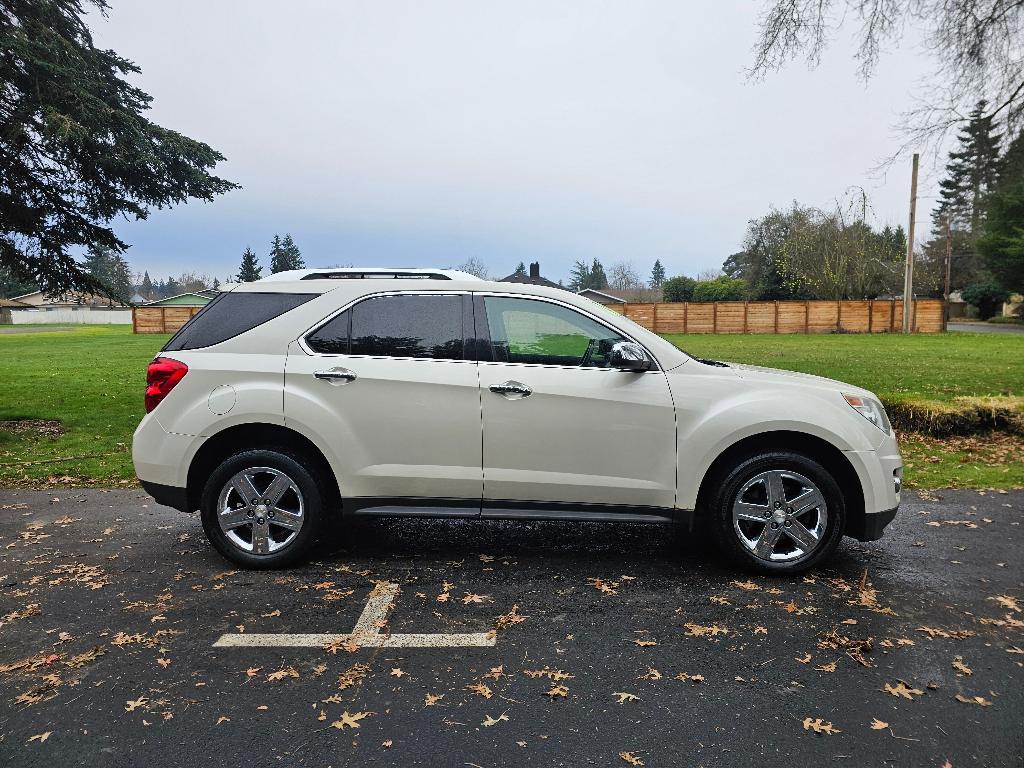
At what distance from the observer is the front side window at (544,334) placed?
14.5 feet

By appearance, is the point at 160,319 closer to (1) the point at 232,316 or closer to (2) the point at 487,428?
(1) the point at 232,316

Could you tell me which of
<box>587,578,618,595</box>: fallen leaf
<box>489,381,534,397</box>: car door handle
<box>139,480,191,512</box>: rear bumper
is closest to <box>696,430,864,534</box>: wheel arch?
<box>587,578,618,595</box>: fallen leaf

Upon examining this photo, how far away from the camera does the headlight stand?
437cm

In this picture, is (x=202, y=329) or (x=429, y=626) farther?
(x=202, y=329)

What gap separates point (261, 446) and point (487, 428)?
1493 millimetres

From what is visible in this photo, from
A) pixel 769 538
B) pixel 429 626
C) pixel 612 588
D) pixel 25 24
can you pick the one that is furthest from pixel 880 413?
pixel 25 24

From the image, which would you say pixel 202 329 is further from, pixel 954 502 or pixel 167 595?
pixel 954 502

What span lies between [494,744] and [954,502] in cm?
534

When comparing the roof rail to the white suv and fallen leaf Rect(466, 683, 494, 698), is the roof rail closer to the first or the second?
the white suv

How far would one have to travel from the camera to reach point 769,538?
14.2ft

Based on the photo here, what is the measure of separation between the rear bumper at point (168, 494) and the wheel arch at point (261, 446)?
0.10ft

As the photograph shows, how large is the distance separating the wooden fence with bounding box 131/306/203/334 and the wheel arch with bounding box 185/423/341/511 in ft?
162

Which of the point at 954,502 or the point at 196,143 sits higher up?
the point at 196,143

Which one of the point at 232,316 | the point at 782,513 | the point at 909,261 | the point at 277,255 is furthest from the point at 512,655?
the point at 277,255
